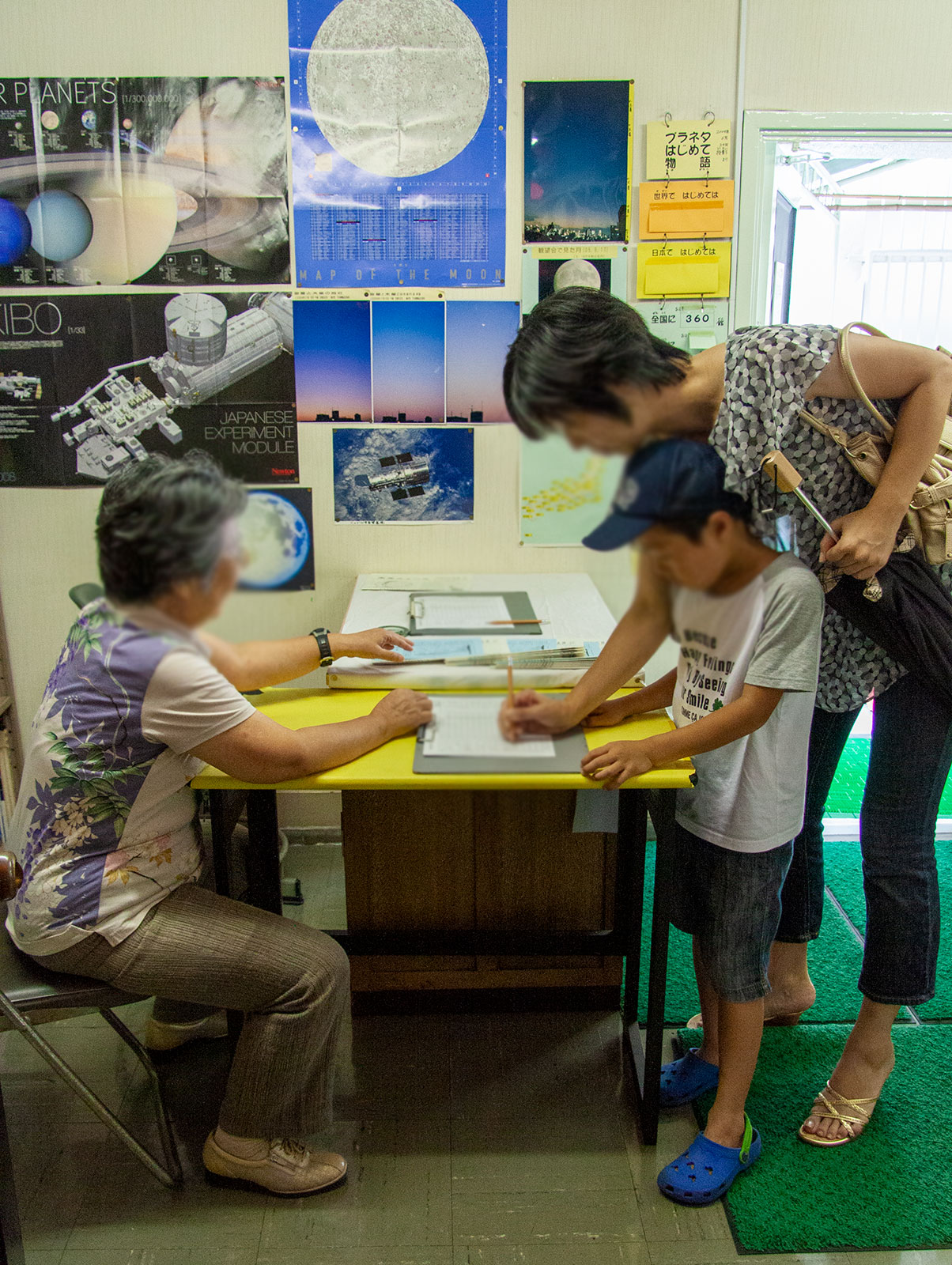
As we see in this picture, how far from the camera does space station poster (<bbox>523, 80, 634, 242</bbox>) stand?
225cm

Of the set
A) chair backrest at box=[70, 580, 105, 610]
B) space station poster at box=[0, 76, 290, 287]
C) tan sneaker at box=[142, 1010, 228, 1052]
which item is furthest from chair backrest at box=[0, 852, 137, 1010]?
space station poster at box=[0, 76, 290, 287]

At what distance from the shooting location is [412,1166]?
5.23 feet

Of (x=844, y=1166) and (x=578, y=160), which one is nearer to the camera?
(x=844, y=1166)

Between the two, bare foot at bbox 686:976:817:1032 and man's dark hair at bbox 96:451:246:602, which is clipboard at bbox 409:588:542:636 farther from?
bare foot at bbox 686:976:817:1032

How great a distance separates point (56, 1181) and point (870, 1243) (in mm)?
1321

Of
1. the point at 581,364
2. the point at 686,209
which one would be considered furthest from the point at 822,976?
the point at 581,364

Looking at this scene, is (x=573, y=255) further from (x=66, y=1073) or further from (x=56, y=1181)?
(x=56, y=1181)

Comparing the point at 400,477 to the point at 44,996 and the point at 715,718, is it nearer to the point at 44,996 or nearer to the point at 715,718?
the point at 715,718

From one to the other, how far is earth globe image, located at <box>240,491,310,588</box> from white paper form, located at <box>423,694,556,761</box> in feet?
0.82

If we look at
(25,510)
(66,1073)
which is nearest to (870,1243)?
(66,1073)

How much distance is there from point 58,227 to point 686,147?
1550 mm

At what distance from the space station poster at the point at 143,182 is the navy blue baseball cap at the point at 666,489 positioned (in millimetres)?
2039

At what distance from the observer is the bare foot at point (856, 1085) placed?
63.9 inches

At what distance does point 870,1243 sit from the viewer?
1.45 m
